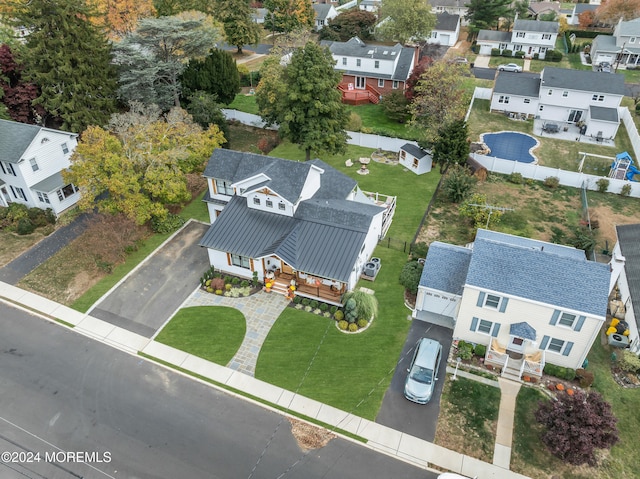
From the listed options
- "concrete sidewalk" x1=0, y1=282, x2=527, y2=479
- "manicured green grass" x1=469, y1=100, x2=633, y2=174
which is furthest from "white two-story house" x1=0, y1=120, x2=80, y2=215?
"manicured green grass" x1=469, y1=100, x2=633, y2=174

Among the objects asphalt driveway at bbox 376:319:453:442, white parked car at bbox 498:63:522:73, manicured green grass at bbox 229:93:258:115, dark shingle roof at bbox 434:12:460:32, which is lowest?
asphalt driveway at bbox 376:319:453:442

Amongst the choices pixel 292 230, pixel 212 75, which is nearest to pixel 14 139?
pixel 212 75

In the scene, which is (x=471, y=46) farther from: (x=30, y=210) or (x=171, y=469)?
(x=171, y=469)

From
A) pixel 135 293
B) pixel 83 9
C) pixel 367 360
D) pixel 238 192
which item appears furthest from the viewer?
pixel 83 9

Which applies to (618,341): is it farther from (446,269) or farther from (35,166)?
(35,166)

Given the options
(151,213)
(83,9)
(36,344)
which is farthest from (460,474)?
(83,9)

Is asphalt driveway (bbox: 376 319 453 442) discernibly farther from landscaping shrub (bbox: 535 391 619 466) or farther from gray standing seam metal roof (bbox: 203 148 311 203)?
Answer: gray standing seam metal roof (bbox: 203 148 311 203)

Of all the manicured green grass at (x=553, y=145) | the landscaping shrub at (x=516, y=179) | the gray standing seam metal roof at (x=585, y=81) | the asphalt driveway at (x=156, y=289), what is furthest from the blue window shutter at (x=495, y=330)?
the gray standing seam metal roof at (x=585, y=81)
